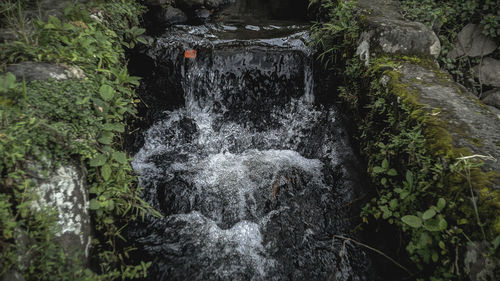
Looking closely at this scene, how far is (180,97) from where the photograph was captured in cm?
486

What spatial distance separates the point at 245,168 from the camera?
4.04m

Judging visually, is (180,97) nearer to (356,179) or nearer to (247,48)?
(247,48)

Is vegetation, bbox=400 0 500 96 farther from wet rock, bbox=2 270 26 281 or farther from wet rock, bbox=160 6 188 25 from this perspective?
wet rock, bbox=2 270 26 281

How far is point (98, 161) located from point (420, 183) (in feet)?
8.81

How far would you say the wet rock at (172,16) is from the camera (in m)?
6.03

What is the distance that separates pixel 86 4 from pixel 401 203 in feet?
15.0

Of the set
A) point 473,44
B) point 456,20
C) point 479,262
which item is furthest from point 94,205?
point 456,20

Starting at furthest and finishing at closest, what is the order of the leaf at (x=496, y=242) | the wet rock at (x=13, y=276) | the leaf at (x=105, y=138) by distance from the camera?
the leaf at (x=105, y=138) → the leaf at (x=496, y=242) → the wet rock at (x=13, y=276)

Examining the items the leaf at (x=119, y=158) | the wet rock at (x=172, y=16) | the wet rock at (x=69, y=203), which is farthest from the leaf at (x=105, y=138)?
the wet rock at (x=172, y=16)

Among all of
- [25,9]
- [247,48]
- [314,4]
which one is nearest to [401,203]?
[247,48]

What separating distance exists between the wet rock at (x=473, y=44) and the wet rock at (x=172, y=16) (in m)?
5.25

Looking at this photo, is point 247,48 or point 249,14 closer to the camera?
point 247,48

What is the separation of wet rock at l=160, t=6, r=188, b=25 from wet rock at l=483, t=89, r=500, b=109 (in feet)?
19.4

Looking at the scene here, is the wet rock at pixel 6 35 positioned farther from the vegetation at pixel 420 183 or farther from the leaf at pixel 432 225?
the leaf at pixel 432 225
